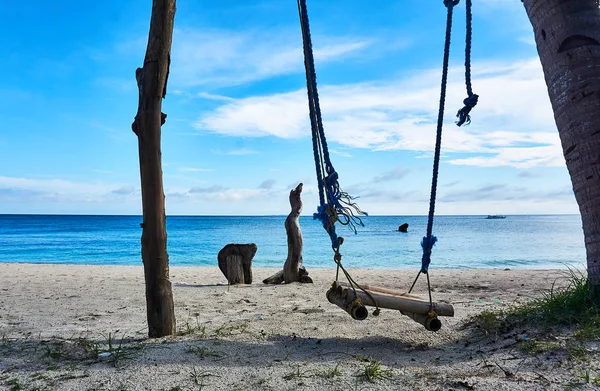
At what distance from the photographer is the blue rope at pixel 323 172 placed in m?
3.75

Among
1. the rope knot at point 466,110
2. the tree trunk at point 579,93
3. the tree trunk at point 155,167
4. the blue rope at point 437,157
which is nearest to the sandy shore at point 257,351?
the tree trunk at point 155,167

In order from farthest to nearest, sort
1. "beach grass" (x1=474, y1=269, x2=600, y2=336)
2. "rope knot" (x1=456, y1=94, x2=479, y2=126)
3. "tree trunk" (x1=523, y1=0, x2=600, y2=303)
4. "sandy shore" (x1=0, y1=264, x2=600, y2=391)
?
"rope knot" (x1=456, y1=94, x2=479, y2=126)
"tree trunk" (x1=523, y1=0, x2=600, y2=303)
"beach grass" (x1=474, y1=269, x2=600, y2=336)
"sandy shore" (x1=0, y1=264, x2=600, y2=391)

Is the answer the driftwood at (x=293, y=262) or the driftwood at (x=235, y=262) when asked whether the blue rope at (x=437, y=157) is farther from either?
the driftwood at (x=235, y=262)

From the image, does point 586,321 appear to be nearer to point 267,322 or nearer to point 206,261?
point 267,322

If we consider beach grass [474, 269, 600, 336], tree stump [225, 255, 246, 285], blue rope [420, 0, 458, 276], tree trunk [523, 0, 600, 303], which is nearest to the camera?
beach grass [474, 269, 600, 336]

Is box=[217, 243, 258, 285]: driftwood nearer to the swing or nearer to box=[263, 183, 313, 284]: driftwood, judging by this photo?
box=[263, 183, 313, 284]: driftwood

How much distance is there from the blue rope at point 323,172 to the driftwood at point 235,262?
528 centimetres

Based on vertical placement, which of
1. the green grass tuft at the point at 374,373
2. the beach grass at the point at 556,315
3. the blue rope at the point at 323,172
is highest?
the blue rope at the point at 323,172

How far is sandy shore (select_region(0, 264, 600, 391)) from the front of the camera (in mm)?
2971

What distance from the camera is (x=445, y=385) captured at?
112 inches

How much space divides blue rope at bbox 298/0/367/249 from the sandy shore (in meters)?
1.02

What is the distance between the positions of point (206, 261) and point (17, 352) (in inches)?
721

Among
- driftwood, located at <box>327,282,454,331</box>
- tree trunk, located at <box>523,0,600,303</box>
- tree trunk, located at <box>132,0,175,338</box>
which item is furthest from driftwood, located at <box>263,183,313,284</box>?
tree trunk, located at <box>523,0,600,303</box>

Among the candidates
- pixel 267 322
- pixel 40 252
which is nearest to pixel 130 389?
pixel 267 322
